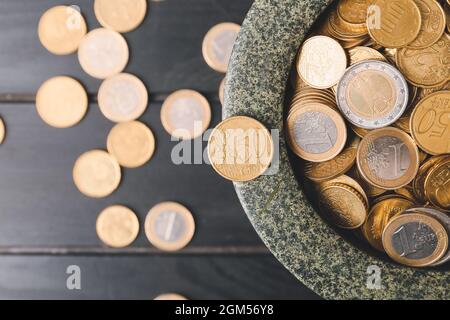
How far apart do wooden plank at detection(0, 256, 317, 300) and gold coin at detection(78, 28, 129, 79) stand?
361mm

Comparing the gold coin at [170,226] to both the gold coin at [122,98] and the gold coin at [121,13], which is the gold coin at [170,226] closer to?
the gold coin at [122,98]

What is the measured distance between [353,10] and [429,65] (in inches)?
5.4

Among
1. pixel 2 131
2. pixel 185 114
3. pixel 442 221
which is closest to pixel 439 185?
pixel 442 221

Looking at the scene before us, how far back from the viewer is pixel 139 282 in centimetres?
94

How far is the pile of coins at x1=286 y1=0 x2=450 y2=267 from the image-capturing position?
27.6 inches

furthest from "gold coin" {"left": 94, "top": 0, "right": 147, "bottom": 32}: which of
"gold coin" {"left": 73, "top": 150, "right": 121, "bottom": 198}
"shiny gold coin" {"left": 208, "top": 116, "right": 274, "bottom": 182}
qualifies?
"shiny gold coin" {"left": 208, "top": 116, "right": 274, "bottom": 182}

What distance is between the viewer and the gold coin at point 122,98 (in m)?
0.91

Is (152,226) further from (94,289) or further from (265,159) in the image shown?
(265,159)

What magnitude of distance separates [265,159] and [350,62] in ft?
0.66

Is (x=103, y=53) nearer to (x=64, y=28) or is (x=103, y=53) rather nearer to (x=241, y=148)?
(x=64, y=28)

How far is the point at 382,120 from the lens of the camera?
0.71m

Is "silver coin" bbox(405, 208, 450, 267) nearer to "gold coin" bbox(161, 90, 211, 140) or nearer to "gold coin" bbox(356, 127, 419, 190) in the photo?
"gold coin" bbox(356, 127, 419, 190)

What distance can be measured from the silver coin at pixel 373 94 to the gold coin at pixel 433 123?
0.03 metres
